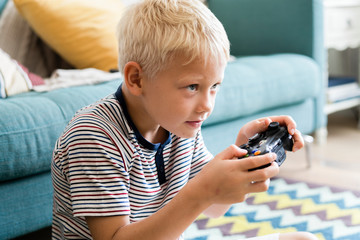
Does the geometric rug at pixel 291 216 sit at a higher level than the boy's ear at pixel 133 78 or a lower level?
lower

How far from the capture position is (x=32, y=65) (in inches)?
69.6

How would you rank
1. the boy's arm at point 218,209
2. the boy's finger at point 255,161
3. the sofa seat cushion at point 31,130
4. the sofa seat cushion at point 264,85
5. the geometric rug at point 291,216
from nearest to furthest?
the boy's finger at point 255,161 < the boy's arm at point 218,209 < the sofa seat cushion at point 31,130 < the geometric rug at point 291,216 < the sofa seat cushion at point 264,85

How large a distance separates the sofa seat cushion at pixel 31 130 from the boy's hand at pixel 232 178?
54cm

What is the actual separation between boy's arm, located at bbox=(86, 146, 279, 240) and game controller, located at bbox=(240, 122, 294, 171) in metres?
0.02

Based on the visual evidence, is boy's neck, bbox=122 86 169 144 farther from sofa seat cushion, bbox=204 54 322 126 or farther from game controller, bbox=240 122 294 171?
sofa seat cushion, bbox=204 54 322 126

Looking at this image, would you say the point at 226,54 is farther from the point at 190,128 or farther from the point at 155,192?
the point at 155,192

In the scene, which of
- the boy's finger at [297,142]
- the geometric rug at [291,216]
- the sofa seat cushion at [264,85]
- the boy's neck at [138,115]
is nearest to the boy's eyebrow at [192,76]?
the boy's neck at [138,115]

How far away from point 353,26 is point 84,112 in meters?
1.96

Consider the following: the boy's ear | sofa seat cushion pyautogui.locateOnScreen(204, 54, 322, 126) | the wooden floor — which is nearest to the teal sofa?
sofa seat cushion pyautogui.locateOnScreen(204, 54, 322, 126)

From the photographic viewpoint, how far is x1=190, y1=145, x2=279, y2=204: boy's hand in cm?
61

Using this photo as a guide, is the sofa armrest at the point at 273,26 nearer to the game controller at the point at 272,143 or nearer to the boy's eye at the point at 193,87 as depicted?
the game controller at the point at 272,143

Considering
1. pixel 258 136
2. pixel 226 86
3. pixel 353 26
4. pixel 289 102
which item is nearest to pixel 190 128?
pixel 258 136

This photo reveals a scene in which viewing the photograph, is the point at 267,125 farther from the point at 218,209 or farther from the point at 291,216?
the point at 291,216

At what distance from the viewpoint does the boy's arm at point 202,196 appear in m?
0.62
